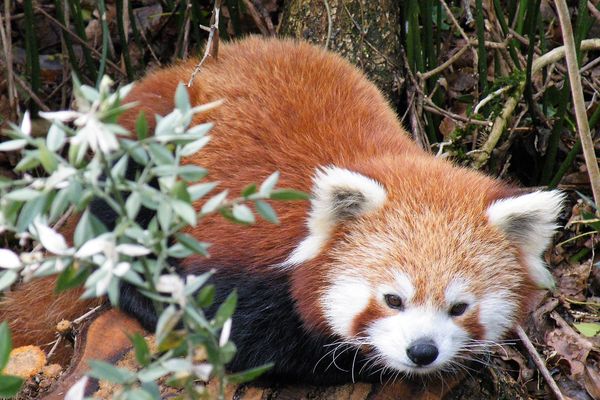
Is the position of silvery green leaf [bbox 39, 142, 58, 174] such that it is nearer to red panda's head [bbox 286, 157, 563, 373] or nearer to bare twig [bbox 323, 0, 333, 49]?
red panda's head [bbox 286, 157, 563, 373]

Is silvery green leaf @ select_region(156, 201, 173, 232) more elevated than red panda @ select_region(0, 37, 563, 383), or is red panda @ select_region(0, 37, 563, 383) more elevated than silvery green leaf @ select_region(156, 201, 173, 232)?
silvery green leaf @ select_region(156, 201, 173, 232)

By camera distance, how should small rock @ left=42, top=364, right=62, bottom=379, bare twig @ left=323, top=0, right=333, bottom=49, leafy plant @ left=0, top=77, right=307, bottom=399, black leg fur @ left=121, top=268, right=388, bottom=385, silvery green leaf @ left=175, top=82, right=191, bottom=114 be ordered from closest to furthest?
1. leafy plant @ left=0, top=77, right=307, bottom=399
2. silvery green leaf @ left=175, top=82, right=191, bottom=114
3. black leg fur @ left=121, top=268, right=388, bottom=385
4. small rock @ left=42, top=364, right=62, bottom=379
5. bare twig @ left=323, top=0, right=333, bottom=49

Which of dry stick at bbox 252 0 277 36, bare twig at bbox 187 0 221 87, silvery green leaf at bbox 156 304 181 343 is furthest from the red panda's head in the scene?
dry stick at bbox 252 0 277 36

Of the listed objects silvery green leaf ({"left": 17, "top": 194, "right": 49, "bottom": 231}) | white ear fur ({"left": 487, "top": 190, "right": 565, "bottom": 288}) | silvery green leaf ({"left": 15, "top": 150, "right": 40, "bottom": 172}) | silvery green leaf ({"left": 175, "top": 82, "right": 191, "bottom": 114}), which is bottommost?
white ear fur ({"left": 487, "top": 190, "right": 565, "bottom": 288})

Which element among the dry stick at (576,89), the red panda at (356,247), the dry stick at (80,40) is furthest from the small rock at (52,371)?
the dry stick at (576,89)

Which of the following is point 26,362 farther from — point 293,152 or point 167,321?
point 167,321

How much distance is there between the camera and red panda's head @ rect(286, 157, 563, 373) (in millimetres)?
2854

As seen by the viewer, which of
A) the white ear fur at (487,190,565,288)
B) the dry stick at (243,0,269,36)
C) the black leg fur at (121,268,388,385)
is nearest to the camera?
the white ear fur at (487,190,565,288)

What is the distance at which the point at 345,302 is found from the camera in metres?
2.97

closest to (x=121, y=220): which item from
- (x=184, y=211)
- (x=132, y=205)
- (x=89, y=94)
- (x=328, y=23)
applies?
(x=132, y=205)

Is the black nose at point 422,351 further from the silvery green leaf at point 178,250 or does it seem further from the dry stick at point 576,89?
the silvery green leaf at point 178,250

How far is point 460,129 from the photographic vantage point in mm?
4520

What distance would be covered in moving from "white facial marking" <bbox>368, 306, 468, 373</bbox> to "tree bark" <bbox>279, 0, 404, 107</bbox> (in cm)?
203

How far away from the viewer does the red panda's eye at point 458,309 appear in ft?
9.51
